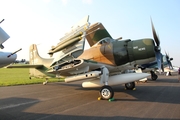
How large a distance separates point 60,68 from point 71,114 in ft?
12.0

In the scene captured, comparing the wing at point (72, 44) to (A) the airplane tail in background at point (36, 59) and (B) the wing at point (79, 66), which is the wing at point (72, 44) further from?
(A) the airplane tail in background at point (36, 59)

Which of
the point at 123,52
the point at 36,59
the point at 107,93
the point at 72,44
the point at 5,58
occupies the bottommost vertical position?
the point at 107,93

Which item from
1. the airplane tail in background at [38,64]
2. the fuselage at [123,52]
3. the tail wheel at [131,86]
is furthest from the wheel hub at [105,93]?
the airplane tail in background at [38,64]

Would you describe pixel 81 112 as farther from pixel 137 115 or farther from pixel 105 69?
pixel 105 69

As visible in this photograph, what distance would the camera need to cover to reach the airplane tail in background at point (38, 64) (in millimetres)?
12258

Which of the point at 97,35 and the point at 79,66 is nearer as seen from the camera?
the point at 79,66

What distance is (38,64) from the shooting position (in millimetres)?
12625

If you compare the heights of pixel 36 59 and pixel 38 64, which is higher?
pixel 36 59

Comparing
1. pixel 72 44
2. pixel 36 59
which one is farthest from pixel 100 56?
pixel 36 59

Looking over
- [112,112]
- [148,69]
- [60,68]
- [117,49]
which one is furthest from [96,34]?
[148,69]

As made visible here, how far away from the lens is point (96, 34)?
10.9 metres

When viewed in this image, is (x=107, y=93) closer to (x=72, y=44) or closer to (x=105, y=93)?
(x=105, y=93)

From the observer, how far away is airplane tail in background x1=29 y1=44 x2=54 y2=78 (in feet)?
40.2

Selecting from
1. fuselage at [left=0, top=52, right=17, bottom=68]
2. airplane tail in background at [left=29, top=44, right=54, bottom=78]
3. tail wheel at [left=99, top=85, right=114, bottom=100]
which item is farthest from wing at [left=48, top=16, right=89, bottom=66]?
fuselage at [left=0, top=52, right=17, bottom=68]
